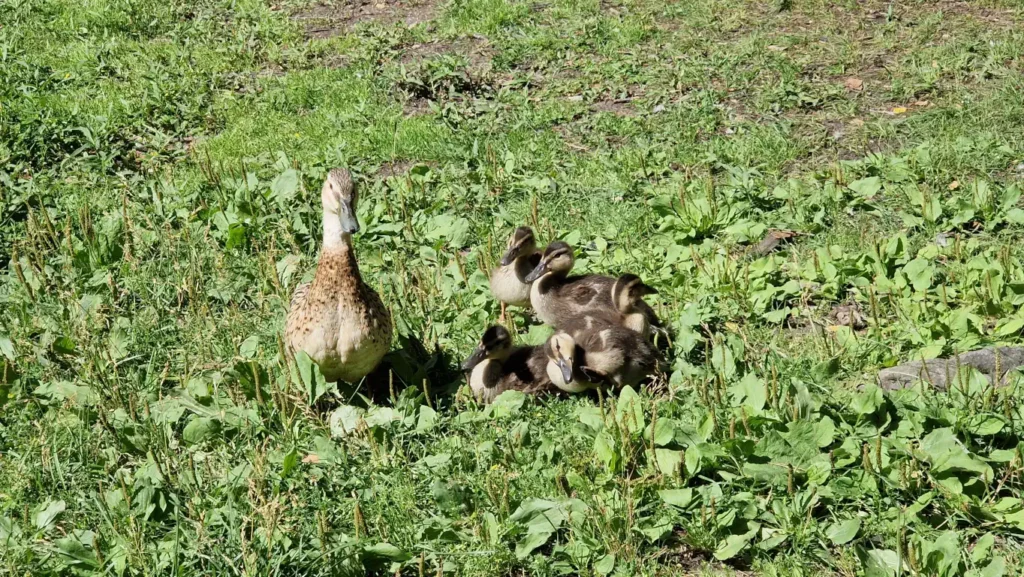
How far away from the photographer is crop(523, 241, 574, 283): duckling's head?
6.35 meters

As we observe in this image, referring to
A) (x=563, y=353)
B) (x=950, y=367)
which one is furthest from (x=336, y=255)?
(x=950, y=367)

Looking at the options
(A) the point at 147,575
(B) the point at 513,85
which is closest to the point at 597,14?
(B) the point at 513,85

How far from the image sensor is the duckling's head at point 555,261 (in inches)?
250

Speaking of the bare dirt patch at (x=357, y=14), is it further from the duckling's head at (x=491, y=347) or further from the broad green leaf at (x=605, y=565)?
the broad green leaf at (x=605, y=565)

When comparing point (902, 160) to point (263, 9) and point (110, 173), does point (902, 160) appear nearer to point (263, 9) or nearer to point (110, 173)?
point (110, 173)

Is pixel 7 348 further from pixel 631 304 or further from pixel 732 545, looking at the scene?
A: pixel 732 545

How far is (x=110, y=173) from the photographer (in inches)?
332

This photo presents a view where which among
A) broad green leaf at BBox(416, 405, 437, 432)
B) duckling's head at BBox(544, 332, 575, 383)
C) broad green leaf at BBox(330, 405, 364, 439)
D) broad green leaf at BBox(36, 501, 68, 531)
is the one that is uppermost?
broad green leaf at BBox(36, 501, 68, 531)

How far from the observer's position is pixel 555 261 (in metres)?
6.42

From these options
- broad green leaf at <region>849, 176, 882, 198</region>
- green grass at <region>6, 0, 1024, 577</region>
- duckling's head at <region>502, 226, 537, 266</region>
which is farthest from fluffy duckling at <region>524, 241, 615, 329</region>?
broad green leaf at <region>849, 176, 882, 198</region>

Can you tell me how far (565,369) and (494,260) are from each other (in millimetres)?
1753

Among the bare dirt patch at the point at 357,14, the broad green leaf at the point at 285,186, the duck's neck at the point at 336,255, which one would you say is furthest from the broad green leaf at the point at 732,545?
the bare dirt patch at the point at 357,14

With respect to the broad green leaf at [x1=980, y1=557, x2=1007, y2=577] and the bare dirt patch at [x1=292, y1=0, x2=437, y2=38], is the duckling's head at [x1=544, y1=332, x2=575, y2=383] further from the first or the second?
the bare dirt patch at [x1=292, y1=0, x2=437, y2=38]

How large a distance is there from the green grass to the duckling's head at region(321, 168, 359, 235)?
79 cm
